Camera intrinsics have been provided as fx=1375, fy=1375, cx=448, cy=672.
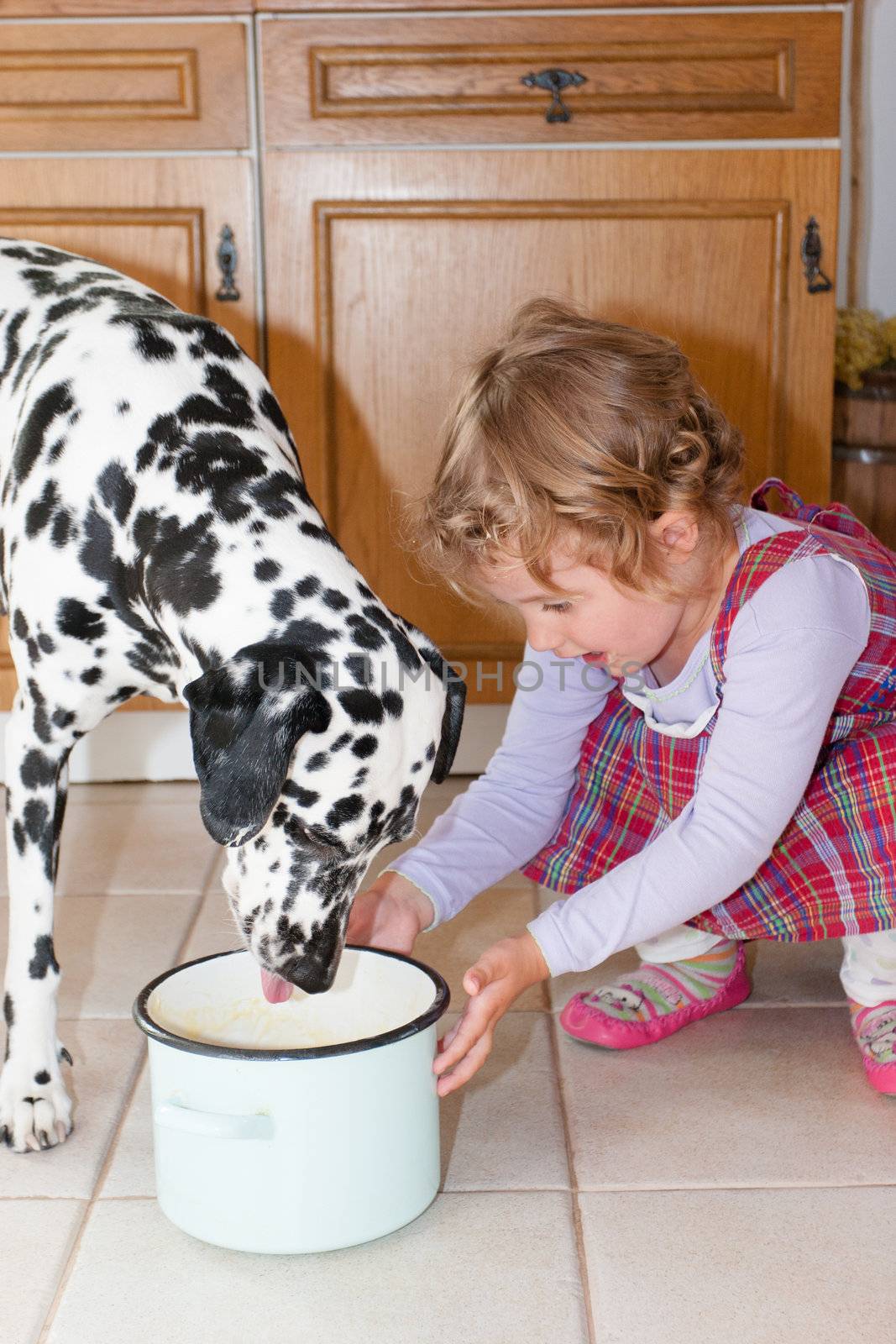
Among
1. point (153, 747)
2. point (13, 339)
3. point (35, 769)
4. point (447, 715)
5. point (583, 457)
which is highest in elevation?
point (13, 339)

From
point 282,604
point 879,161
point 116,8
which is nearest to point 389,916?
point 282,604

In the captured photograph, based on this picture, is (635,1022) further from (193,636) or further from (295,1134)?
(193,636)

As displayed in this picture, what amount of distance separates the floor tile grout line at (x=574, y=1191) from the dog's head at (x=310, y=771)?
0.33 m

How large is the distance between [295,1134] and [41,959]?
0.49m

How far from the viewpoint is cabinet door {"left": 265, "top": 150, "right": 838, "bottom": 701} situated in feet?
7.86

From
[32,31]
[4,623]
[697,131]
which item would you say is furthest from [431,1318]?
[32,31]

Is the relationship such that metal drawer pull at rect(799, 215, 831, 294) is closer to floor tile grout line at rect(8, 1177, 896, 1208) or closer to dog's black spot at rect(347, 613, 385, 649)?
dog's black spot at rect(347, 613, 385, 649)

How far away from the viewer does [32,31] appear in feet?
7.70

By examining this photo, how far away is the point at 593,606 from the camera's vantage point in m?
1.45

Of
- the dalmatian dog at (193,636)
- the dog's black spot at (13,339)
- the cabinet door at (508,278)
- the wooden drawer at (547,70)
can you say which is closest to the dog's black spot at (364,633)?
the dalmatian dog at (193,636)

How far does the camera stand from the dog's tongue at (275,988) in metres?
1.34

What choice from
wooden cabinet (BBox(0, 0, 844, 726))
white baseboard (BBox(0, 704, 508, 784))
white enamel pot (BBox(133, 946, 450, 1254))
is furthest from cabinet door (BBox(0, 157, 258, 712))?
white enamel pot (BBox(133, 946, 450, 1254))

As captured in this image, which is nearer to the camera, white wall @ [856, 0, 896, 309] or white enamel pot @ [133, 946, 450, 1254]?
white enamel pot @ [133, 946, 450, 1254]

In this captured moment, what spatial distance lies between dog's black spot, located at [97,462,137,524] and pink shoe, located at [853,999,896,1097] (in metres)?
1.03
